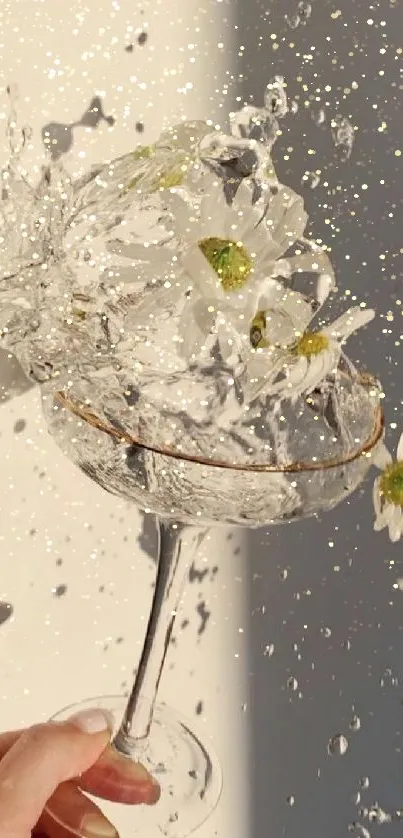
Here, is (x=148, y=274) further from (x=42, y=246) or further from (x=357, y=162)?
(x=357, y=162)

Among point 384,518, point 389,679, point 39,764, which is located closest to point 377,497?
point 384,518

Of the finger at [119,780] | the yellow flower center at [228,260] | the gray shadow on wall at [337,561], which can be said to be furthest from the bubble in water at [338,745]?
the yellow flower center at [228,260]

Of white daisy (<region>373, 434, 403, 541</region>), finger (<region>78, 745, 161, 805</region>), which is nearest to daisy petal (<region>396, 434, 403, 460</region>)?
white daisy (<region>373, 434, 403, 541</region>)

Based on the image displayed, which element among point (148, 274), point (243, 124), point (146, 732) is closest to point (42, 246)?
point (148, 274)

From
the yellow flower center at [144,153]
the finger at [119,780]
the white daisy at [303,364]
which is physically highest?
the yellow flower center at [144,153]

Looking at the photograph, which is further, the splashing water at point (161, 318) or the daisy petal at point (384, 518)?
the daisy petal at point (384, 518)

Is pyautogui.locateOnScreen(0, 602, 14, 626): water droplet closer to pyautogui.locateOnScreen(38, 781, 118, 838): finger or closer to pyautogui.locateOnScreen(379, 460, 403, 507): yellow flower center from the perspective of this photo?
pyautogui.locateOnScreen(38, 781, 118, 838): finger

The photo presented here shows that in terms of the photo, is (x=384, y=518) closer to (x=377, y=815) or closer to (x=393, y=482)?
(x=393, y=482)

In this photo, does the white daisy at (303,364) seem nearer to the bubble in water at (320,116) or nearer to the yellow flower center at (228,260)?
the yellow flower center at (228,260)

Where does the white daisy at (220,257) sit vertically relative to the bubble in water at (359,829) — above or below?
above
